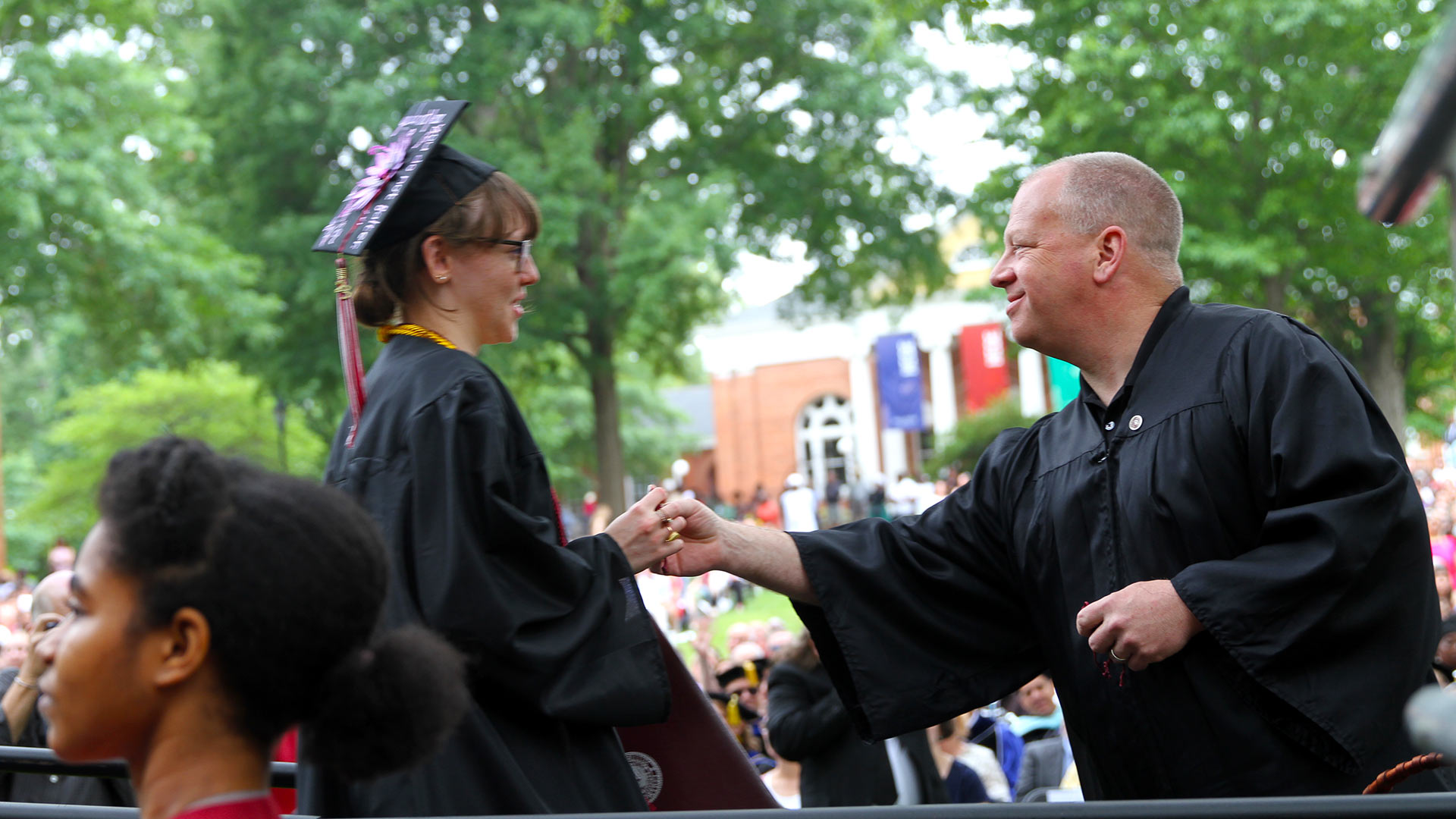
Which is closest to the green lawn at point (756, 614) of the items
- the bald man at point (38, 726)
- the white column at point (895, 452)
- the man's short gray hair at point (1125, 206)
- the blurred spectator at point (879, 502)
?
the blurred spectator at point (879, 502)

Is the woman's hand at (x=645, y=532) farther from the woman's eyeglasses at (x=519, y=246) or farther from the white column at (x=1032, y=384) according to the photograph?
the white column at (x=1032, y=384)

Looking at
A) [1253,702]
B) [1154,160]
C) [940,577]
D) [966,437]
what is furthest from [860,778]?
[966,437]

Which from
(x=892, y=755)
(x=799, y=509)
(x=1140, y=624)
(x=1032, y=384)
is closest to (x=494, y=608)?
(x=1140, y=624)

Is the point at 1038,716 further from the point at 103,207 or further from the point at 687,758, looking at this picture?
the point at 103,207

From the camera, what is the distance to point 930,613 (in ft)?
10.9

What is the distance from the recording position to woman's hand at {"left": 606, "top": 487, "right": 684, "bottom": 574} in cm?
284

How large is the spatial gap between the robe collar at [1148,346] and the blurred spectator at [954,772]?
10.7 feet

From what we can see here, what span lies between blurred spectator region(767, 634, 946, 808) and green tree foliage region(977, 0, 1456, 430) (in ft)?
42.4

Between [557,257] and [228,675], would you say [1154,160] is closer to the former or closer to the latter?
[557,257]

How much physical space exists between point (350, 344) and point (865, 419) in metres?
48.9

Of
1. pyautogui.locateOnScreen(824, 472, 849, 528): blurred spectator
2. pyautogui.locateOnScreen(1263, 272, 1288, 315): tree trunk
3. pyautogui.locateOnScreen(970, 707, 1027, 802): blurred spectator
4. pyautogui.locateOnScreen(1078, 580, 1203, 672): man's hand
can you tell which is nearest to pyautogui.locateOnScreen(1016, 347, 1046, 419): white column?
pyautogui.locateOnScreen(824, 472, 849, 528): blurred spectator

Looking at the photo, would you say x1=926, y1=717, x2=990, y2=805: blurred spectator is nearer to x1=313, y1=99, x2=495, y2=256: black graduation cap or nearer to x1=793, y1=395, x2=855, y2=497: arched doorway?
x1=313, y1=99, x2=495, y2=256: black graduation cap

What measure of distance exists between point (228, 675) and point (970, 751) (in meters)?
5.10

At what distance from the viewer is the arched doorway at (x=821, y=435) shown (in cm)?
5459
